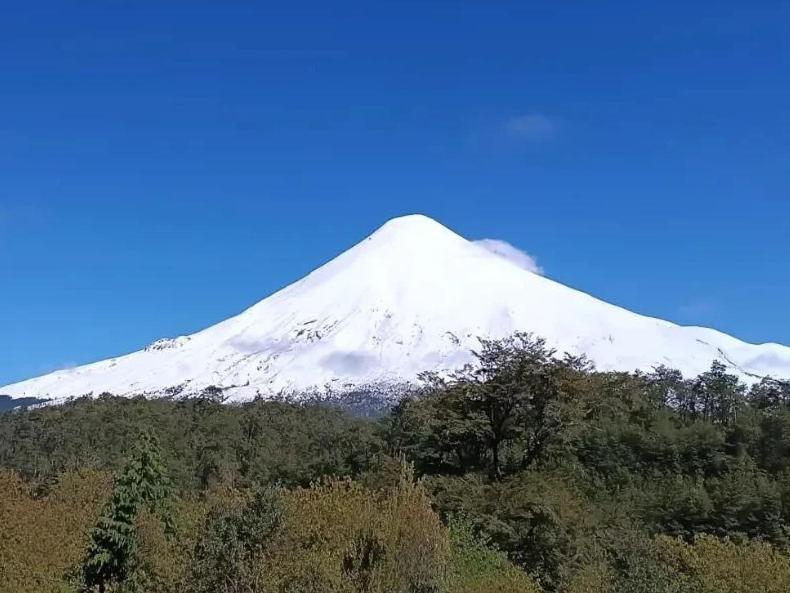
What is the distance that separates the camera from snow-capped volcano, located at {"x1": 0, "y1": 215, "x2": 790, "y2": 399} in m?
177

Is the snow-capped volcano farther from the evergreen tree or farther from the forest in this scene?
the evergreen tree

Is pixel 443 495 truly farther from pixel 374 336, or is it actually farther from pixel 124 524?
pixel 374 336

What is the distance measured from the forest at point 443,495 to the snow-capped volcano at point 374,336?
94.4m

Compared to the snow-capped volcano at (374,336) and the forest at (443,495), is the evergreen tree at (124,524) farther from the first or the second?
the snow-capped volcano at (374,336)

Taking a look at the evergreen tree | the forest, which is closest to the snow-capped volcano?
the forest

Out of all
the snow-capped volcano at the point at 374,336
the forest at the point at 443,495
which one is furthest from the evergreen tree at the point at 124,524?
the snow-capped volcano at the point at 374,336

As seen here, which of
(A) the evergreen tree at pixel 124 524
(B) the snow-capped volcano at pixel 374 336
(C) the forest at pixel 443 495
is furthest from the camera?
(B) the snow-capped volcano at pixel 374 336

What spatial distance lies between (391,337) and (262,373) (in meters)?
29.5

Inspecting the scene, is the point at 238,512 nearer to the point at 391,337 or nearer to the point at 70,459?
the point at 70,459

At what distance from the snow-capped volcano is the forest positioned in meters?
94.4

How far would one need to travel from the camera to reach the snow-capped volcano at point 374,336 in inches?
6973

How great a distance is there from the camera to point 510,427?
36406 mm

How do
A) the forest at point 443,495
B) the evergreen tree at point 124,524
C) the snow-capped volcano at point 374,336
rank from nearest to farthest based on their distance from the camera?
the forest at point 443,495 < the evergreen tree at point 124,524 < the snow-capped volcano at point 374,336

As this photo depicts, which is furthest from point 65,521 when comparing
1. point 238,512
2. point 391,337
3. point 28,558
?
point 391,337
